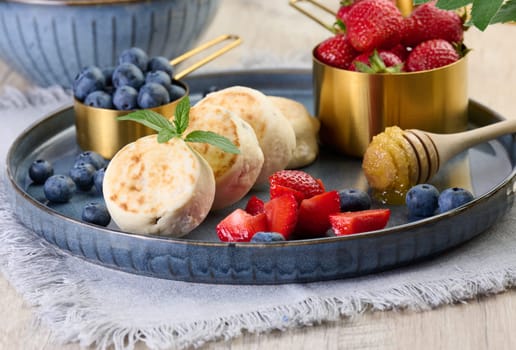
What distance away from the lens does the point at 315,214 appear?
1.51 meters

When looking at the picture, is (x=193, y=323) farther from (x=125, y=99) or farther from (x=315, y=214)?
(x=125, y=99)

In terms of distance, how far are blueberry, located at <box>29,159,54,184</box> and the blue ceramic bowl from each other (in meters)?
0.62

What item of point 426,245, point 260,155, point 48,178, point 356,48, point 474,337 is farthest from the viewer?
point 356,48

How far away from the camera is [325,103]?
1938 mm

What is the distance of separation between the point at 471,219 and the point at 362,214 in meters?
0.18

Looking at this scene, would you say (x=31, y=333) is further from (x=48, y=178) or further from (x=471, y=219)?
(x=471, y=219)

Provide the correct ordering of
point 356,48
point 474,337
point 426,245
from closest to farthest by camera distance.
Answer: point 474,337, point 426,245, point 356,48

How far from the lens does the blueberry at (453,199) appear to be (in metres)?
1.54

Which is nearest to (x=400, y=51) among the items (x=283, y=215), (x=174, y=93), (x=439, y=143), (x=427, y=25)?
(x=427, y=25)

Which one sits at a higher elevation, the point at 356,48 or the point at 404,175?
the point at 356,48

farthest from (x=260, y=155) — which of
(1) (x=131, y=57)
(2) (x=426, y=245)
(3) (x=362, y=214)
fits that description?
(1) (x=131, y=57)

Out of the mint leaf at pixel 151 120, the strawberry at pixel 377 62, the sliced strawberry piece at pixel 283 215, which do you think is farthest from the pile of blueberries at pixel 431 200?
the mint leaf at pixel 151 120

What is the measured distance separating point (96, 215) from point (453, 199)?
2.00 ft

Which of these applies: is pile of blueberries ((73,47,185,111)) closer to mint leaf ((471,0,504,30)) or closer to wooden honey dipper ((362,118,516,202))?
wooden honey dipper ((362,118,516,202))
